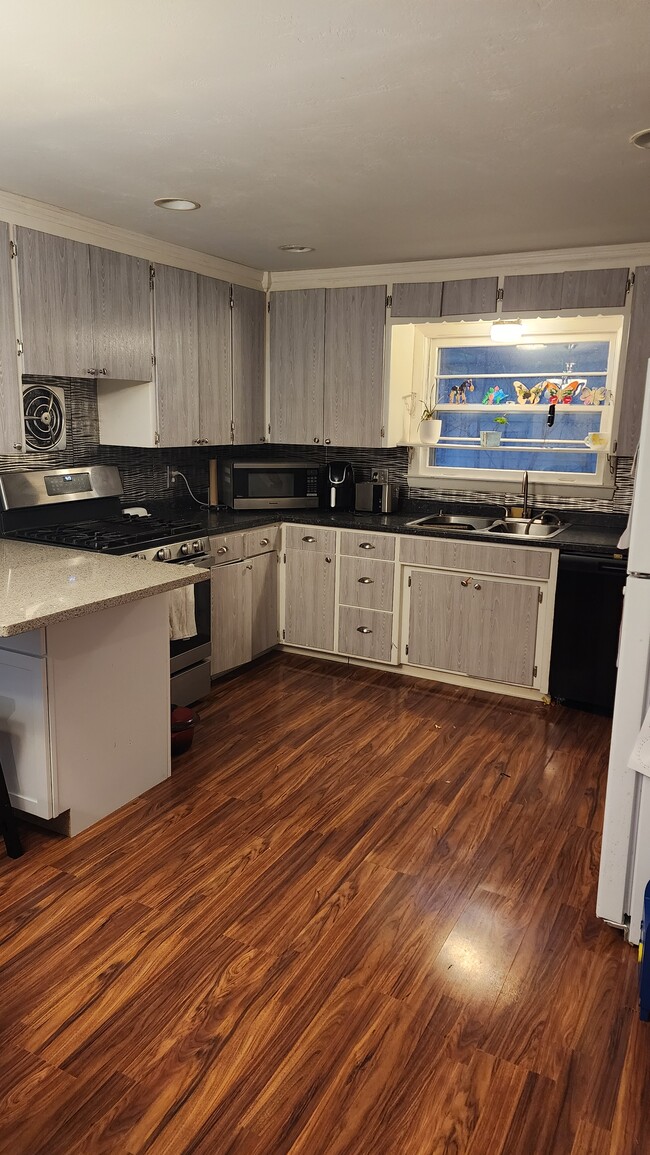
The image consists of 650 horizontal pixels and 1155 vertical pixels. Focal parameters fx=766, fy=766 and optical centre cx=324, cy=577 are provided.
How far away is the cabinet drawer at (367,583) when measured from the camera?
4.43 meters

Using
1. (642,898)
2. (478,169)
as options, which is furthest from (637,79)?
(642,898)

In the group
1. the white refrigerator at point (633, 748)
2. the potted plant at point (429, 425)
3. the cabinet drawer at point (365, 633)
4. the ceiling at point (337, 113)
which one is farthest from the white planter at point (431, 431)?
the white refrigerator at point (633, 748)

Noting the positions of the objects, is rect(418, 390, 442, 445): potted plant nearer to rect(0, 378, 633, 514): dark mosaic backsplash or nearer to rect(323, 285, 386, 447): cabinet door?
rect(0, 378, 633, 514): dark mosaic backsplash

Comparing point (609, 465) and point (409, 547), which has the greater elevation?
point (609, 465)

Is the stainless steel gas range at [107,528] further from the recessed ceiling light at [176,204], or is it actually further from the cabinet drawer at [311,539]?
the recessed ceiling light at [176,204]

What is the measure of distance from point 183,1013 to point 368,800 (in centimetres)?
126

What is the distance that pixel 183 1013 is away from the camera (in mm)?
1951

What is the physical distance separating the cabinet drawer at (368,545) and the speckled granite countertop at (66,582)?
1654 mm

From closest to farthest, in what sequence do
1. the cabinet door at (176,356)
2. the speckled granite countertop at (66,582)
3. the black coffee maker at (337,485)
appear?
1. the speckled granite countertop at (66,582)
2. the cabinet door at (176,356)
3. the black coffee maker at (337,485)

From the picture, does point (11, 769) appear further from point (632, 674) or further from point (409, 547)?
point (409, 547)

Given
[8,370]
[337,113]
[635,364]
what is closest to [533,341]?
[635,364]

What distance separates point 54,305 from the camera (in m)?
3.46

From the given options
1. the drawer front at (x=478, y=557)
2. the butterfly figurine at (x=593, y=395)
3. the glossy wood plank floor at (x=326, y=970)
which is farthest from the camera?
the butterfly figurine at (x=593, y=395)

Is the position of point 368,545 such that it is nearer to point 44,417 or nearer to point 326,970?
point 44,417
